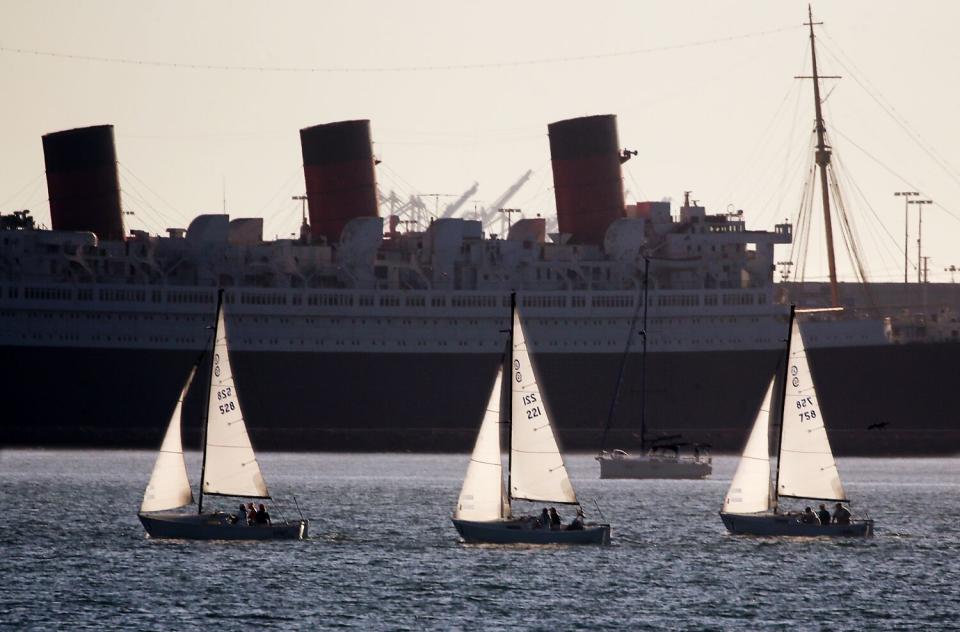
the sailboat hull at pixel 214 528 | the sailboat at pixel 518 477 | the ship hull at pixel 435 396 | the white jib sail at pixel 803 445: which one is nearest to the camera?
the sailboat at pixel 518 477

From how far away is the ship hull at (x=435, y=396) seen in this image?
5512 inches

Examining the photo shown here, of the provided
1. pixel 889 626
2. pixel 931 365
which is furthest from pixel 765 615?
pixel 931 365

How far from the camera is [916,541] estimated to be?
77000mm

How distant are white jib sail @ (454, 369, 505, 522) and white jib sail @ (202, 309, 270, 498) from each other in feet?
18.9

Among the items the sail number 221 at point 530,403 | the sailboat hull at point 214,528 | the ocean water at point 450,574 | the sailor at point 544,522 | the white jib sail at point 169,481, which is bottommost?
the ocean water at point 450,574

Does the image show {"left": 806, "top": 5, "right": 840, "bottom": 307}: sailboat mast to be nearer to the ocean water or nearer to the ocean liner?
the ocean liner

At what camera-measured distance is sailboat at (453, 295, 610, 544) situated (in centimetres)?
6806

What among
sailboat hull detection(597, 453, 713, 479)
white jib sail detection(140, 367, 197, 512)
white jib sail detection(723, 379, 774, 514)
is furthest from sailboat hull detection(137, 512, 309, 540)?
sailboat hull detection(597, 453, 713, 479)

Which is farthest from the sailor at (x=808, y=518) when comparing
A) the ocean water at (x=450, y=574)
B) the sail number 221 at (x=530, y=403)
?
the sail number 221 at (x=530, y=403)

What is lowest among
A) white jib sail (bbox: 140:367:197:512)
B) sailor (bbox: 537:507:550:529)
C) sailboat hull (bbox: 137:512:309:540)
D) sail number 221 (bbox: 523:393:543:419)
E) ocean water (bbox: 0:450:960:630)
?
ocean water (bbox: 0:450:960:630)

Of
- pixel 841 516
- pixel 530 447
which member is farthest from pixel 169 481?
pixel 841 516

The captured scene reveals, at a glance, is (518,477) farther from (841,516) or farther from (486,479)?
(841,516)

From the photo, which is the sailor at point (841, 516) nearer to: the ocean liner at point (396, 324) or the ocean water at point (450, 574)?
the ocean water at point (450, 574)

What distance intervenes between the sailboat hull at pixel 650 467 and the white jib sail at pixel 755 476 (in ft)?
119
